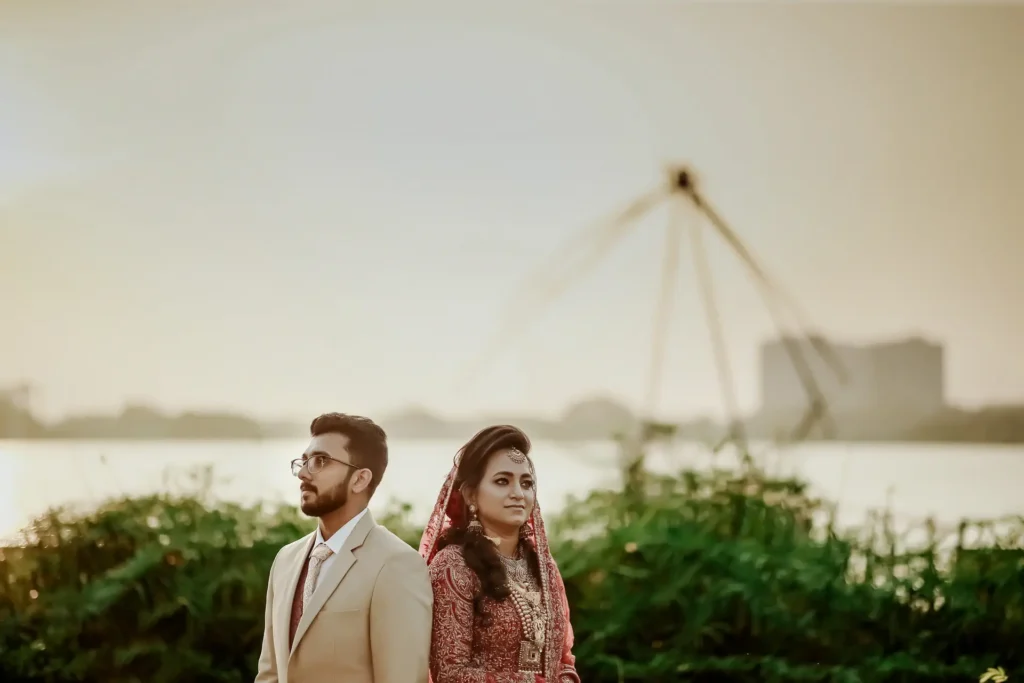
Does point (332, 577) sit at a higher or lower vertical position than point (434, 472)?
lower

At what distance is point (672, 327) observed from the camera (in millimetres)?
3971

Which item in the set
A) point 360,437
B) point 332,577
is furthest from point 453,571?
point 360,437

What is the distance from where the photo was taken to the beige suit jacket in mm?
2156

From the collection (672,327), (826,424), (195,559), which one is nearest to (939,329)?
(826,424)

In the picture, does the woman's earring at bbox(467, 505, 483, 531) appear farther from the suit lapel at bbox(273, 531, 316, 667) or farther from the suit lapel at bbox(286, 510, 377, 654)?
the suit lapel at bbox(273, 531, 316, 667)

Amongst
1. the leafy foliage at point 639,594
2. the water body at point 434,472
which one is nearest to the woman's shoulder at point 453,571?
the leafy foliage at point 639,594

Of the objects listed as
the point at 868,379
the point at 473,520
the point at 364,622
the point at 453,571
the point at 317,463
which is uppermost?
the point at 868,379

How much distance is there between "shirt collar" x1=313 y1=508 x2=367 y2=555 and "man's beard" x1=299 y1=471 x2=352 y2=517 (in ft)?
0.14

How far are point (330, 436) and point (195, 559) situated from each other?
1.45 meters

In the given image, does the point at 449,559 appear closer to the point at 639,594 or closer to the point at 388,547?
the point at 388,547

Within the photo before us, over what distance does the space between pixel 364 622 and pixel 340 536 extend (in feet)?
0.66

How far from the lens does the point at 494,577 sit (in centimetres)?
224

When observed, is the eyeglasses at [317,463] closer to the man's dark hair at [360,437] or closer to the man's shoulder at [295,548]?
the man's dark hair at [360,437]

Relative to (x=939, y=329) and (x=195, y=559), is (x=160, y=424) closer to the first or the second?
(x=195, y=559)
